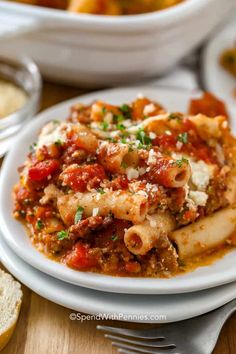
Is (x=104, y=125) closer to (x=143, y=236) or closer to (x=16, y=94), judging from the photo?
(x=143, y=236)

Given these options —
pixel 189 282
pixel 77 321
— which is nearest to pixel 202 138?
pixel 189 282

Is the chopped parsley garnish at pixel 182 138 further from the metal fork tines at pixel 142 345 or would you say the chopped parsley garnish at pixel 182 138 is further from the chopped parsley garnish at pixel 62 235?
the metal fork tines at pixel 142 345

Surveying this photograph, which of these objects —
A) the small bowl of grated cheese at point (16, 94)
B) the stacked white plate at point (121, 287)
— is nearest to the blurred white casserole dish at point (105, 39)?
the small bowl of grated cheese at point (16, 94)

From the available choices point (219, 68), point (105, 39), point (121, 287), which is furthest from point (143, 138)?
point (219, 68)

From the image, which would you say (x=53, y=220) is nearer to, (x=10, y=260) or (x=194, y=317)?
(x=10, y=260)

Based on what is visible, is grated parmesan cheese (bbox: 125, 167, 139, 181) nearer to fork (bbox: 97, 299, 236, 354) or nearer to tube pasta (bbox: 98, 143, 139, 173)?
tube pasta (bbox: 98, 143, 139, 173)
